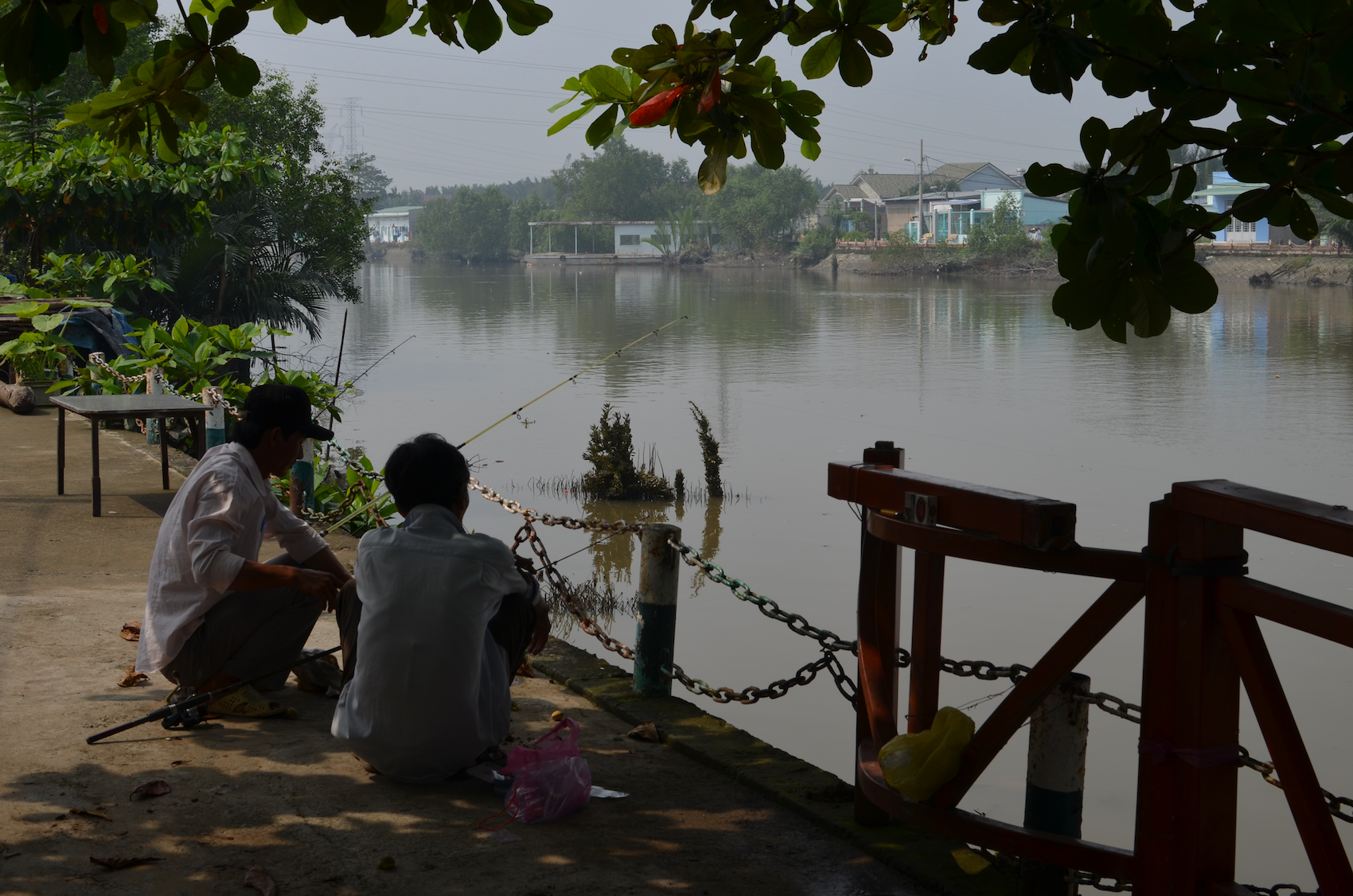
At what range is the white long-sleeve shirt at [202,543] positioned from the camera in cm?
394

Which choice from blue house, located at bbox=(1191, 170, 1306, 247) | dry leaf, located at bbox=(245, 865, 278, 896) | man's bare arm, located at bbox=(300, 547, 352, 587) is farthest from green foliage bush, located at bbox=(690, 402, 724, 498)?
blue house, located at bbox=(1191, 170, 1306, 247)

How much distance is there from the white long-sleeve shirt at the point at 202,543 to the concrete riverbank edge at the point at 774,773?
1340mm

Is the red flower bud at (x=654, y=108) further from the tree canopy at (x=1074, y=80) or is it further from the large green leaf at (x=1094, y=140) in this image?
the large green leaf at (x=1094, y=140)

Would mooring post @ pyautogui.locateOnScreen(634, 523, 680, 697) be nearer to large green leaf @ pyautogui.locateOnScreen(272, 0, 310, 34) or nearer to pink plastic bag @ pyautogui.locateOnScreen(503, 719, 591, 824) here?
pink plastic bag @ pyautogui.locateOnScreen(503, 719, 591, 824)

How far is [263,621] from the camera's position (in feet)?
13.7

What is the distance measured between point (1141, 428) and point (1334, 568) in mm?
9872

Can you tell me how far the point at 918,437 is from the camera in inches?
814

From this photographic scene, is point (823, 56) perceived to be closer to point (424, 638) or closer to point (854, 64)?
point (854, 64)

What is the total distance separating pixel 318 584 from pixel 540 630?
0.78 m

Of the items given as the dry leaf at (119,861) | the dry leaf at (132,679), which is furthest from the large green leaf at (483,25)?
the dry leaf at (132,679)

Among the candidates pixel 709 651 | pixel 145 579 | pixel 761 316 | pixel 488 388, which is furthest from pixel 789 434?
pixel 761 316

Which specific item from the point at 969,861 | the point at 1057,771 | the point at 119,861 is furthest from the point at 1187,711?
the point at 119,861

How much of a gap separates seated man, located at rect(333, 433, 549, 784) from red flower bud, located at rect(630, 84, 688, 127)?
3.47 ft

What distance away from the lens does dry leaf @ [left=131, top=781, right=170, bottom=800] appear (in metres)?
3.51
